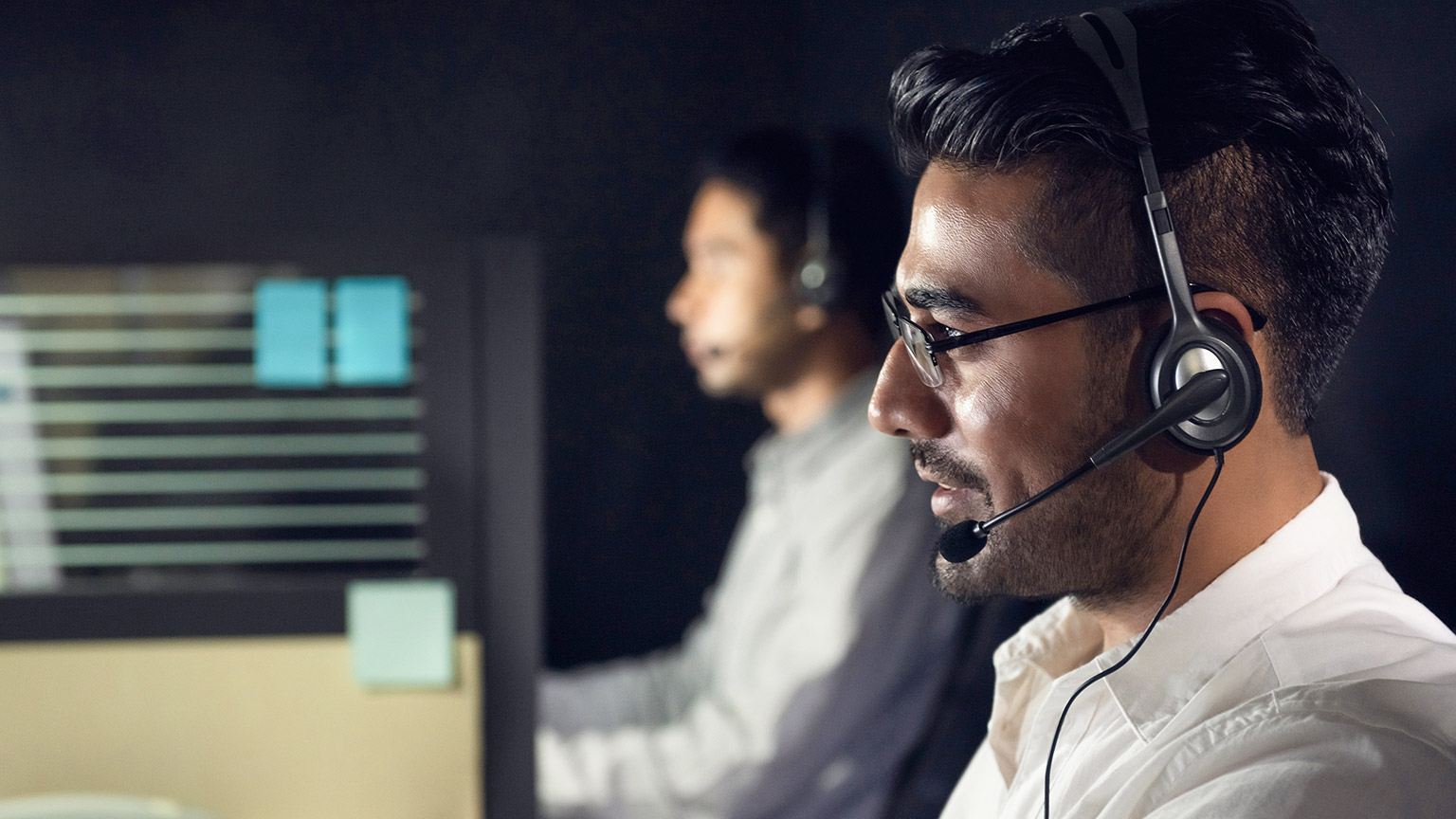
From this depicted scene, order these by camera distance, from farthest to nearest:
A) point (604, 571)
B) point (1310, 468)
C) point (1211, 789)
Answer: point (604, 571), point (1310, 468), point (1211, 789)

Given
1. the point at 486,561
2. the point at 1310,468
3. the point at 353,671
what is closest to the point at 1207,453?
the point at 1310,468

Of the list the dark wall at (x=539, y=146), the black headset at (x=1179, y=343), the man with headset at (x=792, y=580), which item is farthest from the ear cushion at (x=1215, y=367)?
the dark wall at (x=539, y=146)

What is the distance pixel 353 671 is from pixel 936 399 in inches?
23.7

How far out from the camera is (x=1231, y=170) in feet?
2.00

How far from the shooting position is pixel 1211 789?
513 millimetres

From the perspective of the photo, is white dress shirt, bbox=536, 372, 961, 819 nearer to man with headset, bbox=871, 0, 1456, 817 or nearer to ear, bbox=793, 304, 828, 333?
ear, bbox=793, 304, 828, 333

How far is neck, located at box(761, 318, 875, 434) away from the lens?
1.92m

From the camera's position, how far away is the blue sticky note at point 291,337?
101 cm

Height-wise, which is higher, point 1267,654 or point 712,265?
point 712,265

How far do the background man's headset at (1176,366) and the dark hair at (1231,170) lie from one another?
13mm

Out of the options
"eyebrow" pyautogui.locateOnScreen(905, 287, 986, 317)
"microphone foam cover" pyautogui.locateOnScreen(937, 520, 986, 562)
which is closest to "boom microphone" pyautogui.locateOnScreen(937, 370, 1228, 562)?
"microphone foam cover" pyautogui.locateOnScreen(937, 520, 986, 562)

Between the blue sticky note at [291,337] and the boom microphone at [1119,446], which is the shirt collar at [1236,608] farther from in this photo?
the blue sticky note at [291,337]

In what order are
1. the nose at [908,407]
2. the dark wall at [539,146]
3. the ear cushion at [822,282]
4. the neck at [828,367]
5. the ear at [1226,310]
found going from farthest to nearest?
the dark wall at [539,146]
the neck at [828,367]
the ear cushion at [822,282]
the nose at [908,407]
the ear at [1226,310]

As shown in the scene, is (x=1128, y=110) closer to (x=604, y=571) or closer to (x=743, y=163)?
(x=743, y=163)
